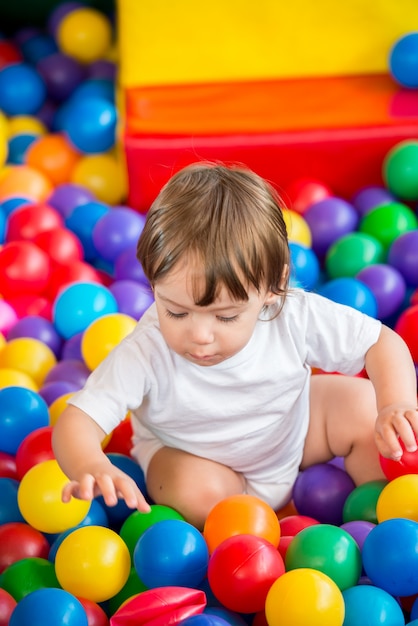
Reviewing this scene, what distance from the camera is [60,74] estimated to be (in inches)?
103

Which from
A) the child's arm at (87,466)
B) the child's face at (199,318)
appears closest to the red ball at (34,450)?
the child's arm at (87,466)

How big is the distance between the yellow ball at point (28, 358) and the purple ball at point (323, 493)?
55cm

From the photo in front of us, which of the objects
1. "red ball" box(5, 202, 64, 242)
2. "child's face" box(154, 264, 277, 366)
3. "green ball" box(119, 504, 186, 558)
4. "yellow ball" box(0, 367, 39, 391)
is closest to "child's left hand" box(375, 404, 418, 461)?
"child's face" box(154, 264, 277, 366)

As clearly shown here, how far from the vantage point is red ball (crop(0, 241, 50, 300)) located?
6.17 ft

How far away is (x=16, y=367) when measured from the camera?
1670 mm

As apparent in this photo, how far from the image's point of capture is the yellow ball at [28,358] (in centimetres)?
167

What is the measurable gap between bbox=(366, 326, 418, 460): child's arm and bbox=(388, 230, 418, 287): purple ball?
59 centimetres

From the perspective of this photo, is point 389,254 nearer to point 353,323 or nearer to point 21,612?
point 353,323

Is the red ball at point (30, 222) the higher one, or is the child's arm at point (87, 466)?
the child's arm at point (87, 466)

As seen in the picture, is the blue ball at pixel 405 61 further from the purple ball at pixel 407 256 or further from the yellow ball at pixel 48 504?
the yellow ball at pixel 48 504

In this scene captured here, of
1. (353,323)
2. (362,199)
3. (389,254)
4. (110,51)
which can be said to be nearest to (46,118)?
(110,51)

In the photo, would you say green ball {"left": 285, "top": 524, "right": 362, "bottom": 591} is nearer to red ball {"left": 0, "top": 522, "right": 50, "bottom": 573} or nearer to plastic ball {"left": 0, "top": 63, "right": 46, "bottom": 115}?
red ball {"left": 0, "top": 522, "right": 50, "bottom": 573}

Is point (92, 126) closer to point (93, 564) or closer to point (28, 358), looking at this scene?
point (28, 358)

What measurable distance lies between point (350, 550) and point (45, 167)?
1437 millimetres
